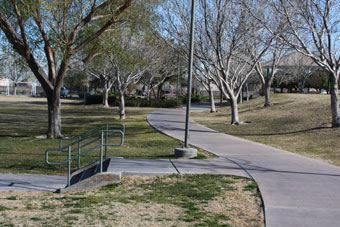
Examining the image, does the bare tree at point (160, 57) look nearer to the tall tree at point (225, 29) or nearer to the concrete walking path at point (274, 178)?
the tall tree at point (225, 29)

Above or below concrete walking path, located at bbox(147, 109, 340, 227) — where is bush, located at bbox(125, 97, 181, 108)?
above

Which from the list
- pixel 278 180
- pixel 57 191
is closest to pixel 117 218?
pixel 57 191

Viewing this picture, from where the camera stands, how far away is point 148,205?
22.6 ft

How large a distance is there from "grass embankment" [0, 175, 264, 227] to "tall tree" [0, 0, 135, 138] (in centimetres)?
877

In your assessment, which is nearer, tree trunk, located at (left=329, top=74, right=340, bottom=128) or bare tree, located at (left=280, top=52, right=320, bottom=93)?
tree trunk, located at (left=329, top=74, right=340, bottom=128)

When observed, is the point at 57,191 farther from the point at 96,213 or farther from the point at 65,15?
the point at 65,15

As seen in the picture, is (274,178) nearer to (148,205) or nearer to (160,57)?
(148,205)

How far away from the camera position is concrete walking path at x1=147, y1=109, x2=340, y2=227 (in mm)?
6203

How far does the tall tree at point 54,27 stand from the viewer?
15553mm

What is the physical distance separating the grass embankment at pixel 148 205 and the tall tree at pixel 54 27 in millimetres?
8771

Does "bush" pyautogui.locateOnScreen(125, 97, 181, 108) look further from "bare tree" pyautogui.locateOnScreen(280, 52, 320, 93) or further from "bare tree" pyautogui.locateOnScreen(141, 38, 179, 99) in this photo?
"bare tree" pyautogui.locateOnScreen(280, 52, 320, 93)

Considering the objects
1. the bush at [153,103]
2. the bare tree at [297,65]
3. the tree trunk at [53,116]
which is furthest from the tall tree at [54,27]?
the bare tree at [297,65]

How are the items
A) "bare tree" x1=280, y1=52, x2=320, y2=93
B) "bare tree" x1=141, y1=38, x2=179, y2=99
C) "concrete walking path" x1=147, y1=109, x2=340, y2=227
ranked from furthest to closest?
"bare tree" x1=280, y1=52, x2=320, y2=93, "bare tree" x1=141, y1=38, x2=179, y2=99, "concrete walking path" x1=147, y1=109, x2=340, y2=227

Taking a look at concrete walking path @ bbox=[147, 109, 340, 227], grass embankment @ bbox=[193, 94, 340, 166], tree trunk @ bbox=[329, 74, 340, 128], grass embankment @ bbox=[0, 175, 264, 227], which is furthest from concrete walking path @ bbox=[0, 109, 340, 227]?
tree trunk @ bbox=[329, 74, 340, 128]
